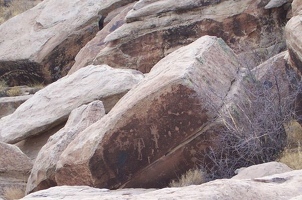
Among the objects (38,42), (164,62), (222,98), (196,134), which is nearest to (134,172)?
(196,134)

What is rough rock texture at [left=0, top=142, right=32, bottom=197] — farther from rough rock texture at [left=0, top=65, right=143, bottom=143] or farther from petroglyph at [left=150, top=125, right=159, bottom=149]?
petroglyph at [left=150, top=125, right=159, bottom=149]

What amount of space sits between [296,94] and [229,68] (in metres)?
1.00

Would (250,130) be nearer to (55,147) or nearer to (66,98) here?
(55,147)

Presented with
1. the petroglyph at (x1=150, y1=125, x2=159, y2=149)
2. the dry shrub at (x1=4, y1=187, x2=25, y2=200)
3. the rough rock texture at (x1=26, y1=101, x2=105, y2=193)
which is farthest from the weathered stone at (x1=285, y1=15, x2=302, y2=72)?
the dry shrub at (x1=4, y1=187, x2=25, y2=200)

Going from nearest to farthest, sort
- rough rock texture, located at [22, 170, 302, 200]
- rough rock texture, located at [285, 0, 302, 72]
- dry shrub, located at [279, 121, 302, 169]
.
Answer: rough rock texture, located at [22, 170, 302, 200]
dry shrub, located at [279, 121, 302, 169]
rough rock texture, located at [285, 0, 302, 72]

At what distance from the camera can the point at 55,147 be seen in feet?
31.7

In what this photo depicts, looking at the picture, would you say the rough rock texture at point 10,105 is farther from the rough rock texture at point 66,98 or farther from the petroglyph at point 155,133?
the petroglyph at point 155,133

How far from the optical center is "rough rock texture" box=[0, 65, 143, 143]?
11438mm

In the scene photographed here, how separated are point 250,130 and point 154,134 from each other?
108cm

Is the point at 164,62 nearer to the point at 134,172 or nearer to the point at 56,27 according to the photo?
the point at 134,172

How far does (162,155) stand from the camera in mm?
7816

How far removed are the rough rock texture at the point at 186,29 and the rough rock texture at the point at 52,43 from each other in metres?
3.62

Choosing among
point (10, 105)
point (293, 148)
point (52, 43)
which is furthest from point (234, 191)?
point (52, 43)

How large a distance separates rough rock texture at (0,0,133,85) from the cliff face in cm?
370
